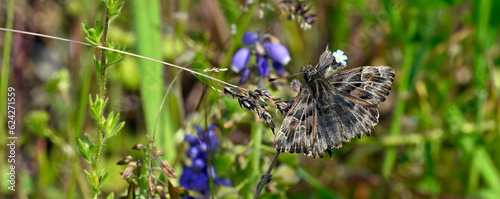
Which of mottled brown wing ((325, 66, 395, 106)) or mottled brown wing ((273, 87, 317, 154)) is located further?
mottled brown wing ((325, 66, 395, 106))

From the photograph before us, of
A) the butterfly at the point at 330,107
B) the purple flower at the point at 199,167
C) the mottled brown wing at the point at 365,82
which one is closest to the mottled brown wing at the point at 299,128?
the butterfly at the point at 330,107

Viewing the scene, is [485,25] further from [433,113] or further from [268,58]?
[268,58]

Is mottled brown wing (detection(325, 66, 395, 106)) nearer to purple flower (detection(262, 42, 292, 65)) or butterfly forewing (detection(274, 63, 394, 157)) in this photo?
butterfly forewing (detection(274, 63, 394, 157))

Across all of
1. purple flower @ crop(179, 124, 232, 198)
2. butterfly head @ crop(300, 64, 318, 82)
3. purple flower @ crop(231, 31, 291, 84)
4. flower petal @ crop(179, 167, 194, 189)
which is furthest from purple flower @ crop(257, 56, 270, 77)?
butterfly head @ crop(300, 64, 318, 82)

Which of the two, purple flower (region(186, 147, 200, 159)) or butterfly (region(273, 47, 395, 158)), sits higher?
butterfly (region(273, 47, 395, 158))

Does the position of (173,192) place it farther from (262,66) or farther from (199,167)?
(262,66)

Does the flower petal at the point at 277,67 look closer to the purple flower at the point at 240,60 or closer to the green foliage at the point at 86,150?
the purple flower at the point at 240,60
